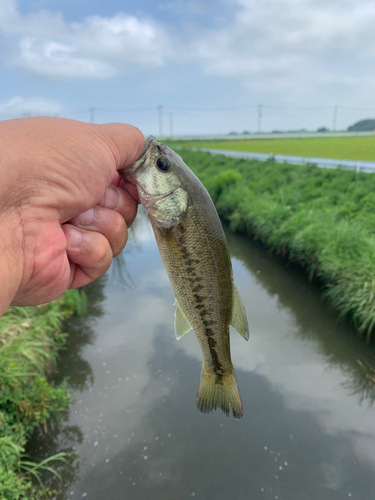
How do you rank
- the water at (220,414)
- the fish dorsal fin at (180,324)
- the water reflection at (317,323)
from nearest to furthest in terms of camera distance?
the fish dorsal fin at (180,324) < the water at (220,414) < the water reflection at (317,323)

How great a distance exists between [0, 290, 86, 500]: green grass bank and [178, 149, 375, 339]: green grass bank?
5915 millimetres

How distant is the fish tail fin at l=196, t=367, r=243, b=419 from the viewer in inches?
89.7

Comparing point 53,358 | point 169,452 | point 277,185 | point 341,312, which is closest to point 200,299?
point 169,452

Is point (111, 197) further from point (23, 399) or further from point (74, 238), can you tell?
point (23, 399)

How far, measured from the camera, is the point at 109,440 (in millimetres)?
5336

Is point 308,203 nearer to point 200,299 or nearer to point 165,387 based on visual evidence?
point 165,387

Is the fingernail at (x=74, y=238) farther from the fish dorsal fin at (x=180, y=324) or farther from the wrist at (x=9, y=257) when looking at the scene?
the fish dorsal fin at (x=180, y=324)

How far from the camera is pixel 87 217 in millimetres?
2201

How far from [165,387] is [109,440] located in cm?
134

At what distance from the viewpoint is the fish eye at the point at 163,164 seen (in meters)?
2.08

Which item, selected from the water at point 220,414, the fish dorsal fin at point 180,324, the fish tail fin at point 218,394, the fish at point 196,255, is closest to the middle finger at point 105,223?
the fish at point 196,255

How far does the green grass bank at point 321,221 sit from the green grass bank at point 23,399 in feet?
19.4

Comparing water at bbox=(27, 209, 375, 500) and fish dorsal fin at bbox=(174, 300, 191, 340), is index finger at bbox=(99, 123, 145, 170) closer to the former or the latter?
fish dorsal fin at bbox=(174, 300, 191, 340)

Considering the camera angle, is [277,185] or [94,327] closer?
[94,327]
